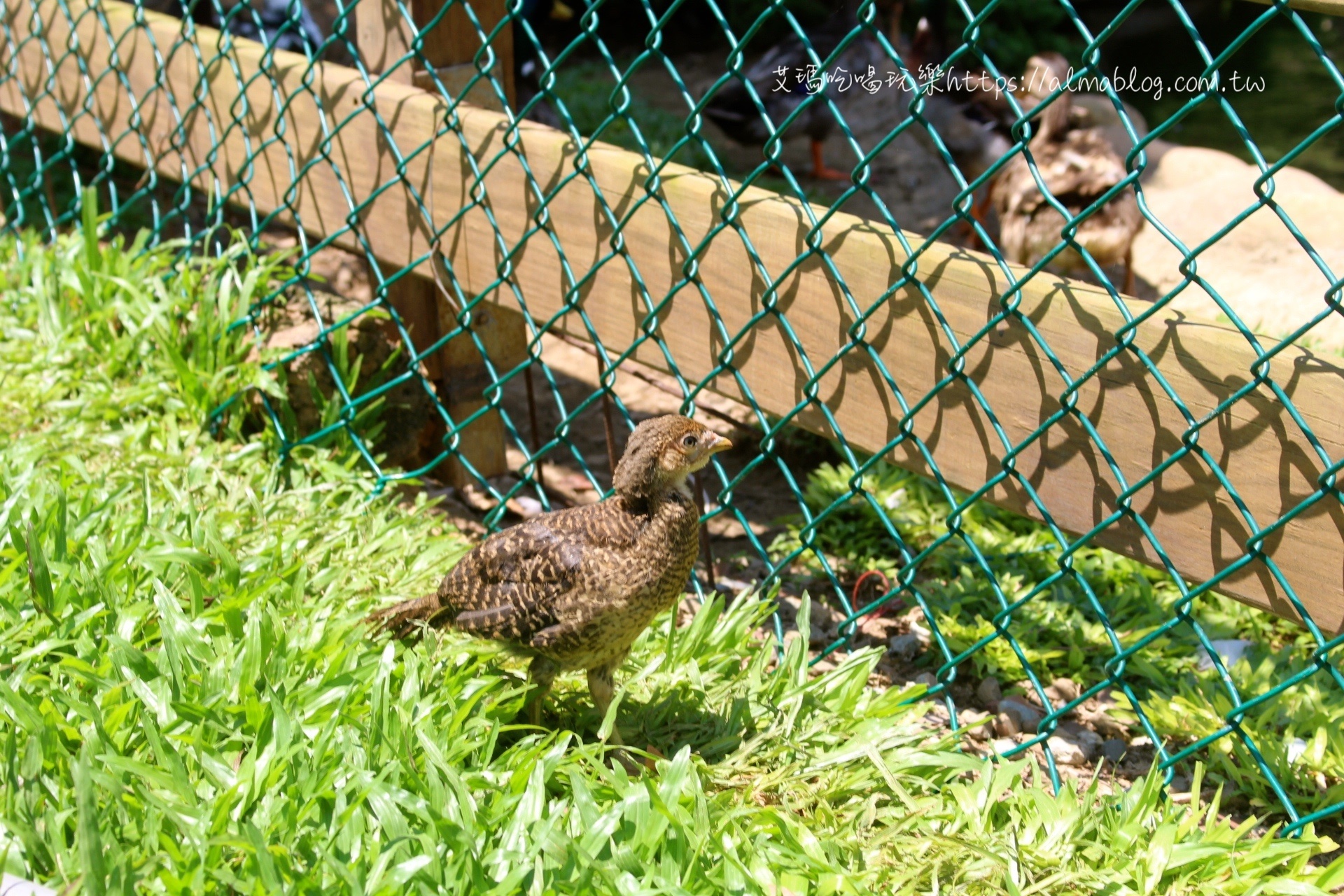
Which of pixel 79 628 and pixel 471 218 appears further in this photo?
pixel 471 218

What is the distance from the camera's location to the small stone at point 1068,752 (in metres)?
2.94

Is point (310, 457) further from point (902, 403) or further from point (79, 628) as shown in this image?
point (902, 403)

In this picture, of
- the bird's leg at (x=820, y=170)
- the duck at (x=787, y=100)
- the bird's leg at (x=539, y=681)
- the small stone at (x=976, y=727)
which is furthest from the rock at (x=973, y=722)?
the bird's leg at (x=820, y=170)

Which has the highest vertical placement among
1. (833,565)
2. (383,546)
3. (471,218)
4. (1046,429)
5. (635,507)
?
(471,218)

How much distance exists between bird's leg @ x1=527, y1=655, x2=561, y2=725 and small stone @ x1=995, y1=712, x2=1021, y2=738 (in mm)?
1143

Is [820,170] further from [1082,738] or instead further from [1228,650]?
[1082,738]

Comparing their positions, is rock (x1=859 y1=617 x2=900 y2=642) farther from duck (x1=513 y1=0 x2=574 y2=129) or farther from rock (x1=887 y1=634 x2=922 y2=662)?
duck (x1=513 y1=0 x2=574 y2=129)

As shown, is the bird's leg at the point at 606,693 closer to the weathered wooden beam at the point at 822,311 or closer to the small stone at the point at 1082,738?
the weathered wooden beam at the point at 822,311

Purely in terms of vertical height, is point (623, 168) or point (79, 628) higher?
point (623, 168)

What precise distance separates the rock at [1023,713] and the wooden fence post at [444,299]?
1.88 meters

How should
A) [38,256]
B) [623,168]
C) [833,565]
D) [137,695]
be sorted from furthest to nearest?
[38,256], [833,565], [623,168], [137,695]

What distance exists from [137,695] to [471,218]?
1.61 m

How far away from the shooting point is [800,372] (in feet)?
9.29

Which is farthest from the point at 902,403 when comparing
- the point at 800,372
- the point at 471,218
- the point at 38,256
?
the point at 38,256
